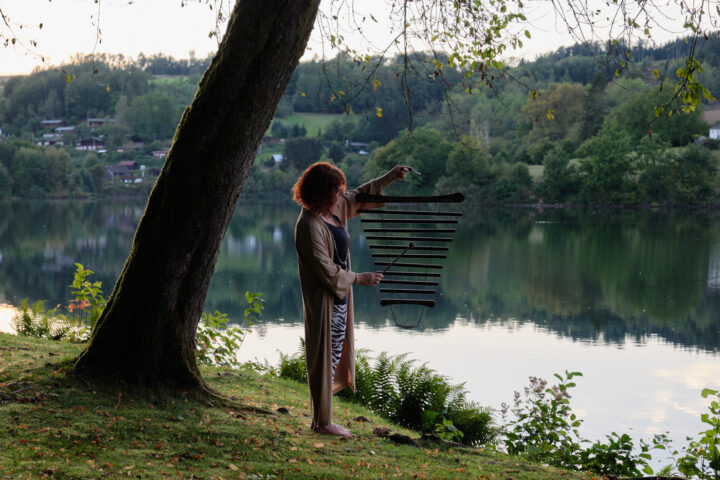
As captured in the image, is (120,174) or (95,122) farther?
(95,122)

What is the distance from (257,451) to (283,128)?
94.8m

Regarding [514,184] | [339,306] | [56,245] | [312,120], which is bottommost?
[56,245]

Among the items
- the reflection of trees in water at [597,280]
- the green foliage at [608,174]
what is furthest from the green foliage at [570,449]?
the green foliage at [608,174]

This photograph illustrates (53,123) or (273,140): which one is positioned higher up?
(53,123)

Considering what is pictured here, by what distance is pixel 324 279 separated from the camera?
4832 mm

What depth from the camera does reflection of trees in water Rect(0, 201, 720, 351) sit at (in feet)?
63.3

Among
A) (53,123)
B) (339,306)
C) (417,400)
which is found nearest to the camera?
(339,306)

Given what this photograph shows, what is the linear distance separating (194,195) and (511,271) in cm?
2359

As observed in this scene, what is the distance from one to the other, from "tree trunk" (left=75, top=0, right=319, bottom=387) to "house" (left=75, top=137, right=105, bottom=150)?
92649 millimetres

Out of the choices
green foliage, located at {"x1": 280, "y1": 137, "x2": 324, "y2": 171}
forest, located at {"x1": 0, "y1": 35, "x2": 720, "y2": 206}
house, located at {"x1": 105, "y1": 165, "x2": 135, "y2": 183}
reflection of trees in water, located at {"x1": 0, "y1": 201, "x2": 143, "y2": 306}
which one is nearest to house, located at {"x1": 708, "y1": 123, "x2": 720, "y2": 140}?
forest, located at {"x1": 0, "y1": 35, "x2": 720, "y2": 206}

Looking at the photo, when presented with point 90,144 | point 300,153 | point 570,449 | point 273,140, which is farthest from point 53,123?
point 570,449

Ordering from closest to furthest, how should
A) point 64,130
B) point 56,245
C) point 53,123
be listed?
point 56,245, point 64,130, point 53,123

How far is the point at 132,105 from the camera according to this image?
98562 millimetres

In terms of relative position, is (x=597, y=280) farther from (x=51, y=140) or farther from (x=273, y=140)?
(x=51, y=140)
